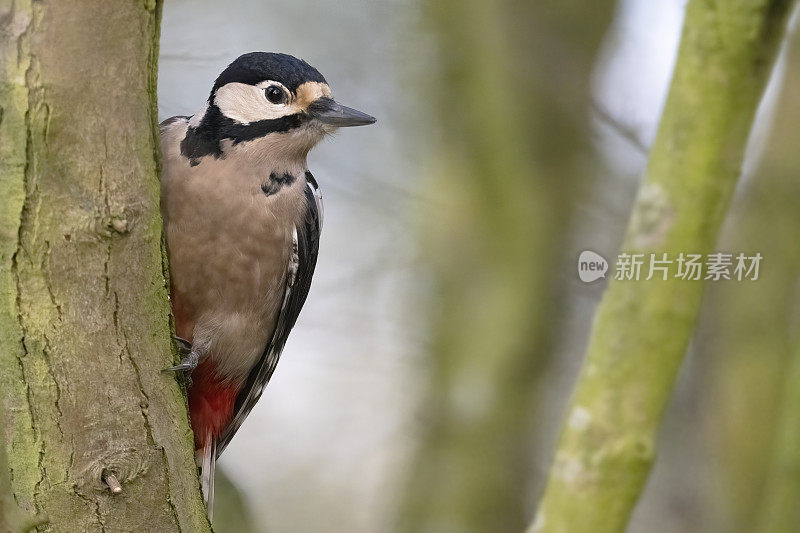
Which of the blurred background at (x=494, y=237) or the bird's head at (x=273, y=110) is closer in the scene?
the bird's head at (x=273, y=110)

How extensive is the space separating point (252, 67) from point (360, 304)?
10.6 ft

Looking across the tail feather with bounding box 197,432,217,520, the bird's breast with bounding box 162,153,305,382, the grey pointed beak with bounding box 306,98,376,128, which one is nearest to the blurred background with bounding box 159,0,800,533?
the tail feather with bounding box 197,432,217,520

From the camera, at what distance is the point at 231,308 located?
3449 mm

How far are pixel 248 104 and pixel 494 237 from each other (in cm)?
225

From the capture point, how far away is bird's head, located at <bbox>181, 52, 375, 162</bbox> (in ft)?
11.2

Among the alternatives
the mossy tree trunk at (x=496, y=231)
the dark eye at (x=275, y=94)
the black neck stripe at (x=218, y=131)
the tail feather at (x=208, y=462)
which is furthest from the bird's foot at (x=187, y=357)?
the mossy tree trunk at (x=496, y=231)

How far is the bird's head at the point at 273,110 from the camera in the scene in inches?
135

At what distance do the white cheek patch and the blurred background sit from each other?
1.57 metres

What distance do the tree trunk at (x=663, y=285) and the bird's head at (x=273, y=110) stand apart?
1190mm

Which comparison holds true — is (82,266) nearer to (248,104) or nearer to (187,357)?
(187,357)

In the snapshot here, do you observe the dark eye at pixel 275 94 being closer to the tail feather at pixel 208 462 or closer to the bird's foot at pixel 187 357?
the bird's foot at pixel 187 357

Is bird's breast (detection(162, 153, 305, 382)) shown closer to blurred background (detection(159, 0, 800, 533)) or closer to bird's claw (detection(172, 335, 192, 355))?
bird's claw (detection(172, 335, 192, 355))

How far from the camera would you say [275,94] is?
3502 mm

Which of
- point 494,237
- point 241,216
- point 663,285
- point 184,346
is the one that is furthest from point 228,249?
point 494,237
